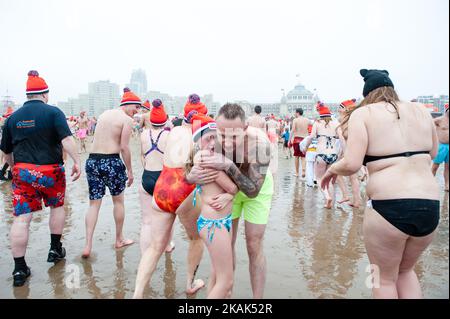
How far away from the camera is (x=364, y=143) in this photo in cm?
219

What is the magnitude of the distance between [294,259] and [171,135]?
2.17 metres

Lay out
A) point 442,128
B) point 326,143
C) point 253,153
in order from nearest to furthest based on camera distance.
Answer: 1. point 442,128
2. point 253,153
3. point 326,143

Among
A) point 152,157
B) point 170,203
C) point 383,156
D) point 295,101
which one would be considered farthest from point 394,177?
point 295,101

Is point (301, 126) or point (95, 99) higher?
point (95, 99)

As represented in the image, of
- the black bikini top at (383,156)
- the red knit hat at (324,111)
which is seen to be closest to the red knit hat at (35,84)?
the black bikini top at (383,156)

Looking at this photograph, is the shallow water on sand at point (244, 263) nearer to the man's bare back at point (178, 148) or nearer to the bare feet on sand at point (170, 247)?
the bare feet on sand at point (170, 247)

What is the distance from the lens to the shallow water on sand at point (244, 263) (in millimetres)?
3146

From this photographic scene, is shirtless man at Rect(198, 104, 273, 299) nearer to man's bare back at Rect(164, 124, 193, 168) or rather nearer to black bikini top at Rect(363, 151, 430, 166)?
man's bare back at Rect(164, 124, 193, 168)

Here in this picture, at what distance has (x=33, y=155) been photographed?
3.55 m

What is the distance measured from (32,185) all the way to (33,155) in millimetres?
335

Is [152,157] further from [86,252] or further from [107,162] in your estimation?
[86,252]

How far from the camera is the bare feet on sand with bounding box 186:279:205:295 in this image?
3.15 m
